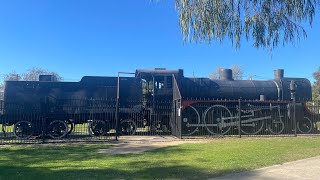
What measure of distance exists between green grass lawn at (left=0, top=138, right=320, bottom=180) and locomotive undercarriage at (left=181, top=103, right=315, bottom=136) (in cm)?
495

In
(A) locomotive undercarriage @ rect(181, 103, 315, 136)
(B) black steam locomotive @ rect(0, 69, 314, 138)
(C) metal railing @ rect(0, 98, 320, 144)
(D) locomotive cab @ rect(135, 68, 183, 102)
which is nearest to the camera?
(C) metal railing @ rect(0, 98, 320, 144)

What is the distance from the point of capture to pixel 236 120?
56.9 feet

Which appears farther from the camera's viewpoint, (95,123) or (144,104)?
(144,104)

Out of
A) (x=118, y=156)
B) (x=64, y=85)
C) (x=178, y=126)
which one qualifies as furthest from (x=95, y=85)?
(x=118, y=156)

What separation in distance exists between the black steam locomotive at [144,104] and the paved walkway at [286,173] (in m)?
7.73

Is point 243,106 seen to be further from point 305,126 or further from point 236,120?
point 305,126

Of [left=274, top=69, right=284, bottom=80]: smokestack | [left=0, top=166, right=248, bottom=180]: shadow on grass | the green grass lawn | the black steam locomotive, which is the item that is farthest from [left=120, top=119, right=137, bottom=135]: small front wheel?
[left=0, top=166, right=248, bottom=180]: shadow on grass

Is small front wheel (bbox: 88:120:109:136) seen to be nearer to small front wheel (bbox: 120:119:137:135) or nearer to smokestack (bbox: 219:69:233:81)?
small front wheel (bbox: 120:119:137:135)

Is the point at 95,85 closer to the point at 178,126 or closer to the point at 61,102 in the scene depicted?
the point at 61,102

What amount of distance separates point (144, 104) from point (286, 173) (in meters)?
10.8

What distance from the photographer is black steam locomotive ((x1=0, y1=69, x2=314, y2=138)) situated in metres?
16.2

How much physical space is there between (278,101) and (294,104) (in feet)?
3.00

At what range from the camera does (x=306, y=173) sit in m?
7.11

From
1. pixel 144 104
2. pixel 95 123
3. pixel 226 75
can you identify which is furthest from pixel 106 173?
pixel 226 75
